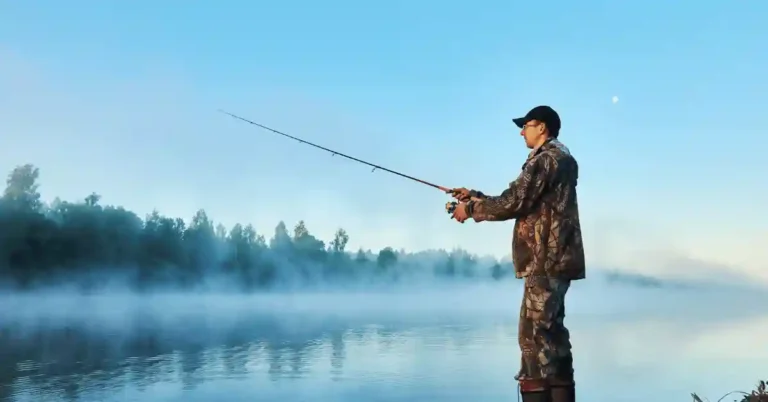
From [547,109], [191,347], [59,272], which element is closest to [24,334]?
[191,347]

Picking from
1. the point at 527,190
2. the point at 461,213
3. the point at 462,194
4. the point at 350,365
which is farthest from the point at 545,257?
the point at 350,365

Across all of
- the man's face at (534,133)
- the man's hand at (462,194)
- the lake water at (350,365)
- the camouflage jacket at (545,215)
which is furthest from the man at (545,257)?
the lake water at (350,365)

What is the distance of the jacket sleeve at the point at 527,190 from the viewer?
4.03 metres

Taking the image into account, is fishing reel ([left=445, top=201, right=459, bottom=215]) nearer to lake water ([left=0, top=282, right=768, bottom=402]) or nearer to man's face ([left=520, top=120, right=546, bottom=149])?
man's face ([left=520, top=120, right=546, bottom=149])

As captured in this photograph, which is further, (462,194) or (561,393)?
(462,194)

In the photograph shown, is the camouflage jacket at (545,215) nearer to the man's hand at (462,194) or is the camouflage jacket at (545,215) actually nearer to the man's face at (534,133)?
the man's face at (534,133)

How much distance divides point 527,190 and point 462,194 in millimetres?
530

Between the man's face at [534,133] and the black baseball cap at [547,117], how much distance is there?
0.03 metres

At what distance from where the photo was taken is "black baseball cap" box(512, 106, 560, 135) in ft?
14.0

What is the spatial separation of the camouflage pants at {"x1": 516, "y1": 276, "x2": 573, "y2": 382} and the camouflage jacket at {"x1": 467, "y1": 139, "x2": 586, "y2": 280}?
88 millimetres

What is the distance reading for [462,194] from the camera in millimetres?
4461

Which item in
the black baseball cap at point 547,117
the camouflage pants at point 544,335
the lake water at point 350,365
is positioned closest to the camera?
the camouflage pants at point 544,335

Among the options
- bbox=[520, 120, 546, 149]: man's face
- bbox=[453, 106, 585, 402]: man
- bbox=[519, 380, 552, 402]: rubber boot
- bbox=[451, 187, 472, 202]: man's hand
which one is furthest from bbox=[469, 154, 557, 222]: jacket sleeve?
bbox=[519, 380, 552, 402]: rubber boot

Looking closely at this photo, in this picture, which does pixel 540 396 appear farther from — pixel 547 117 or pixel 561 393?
pixel 547 117
